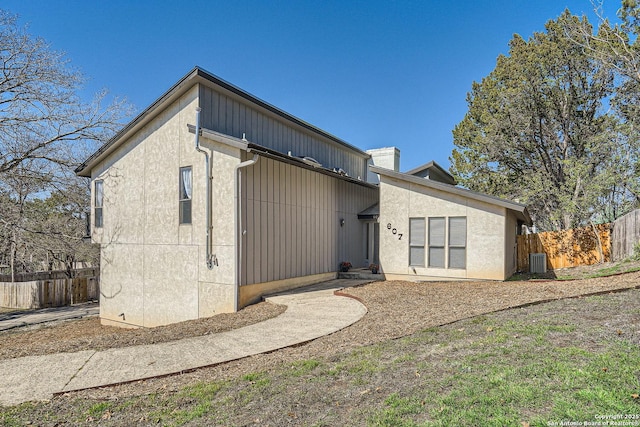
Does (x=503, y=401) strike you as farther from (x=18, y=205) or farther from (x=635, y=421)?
(x=18, y=205)

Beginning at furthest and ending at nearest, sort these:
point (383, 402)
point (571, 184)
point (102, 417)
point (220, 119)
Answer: point (571, 184), point (220, 119), point (102, 417), point (383, 402)

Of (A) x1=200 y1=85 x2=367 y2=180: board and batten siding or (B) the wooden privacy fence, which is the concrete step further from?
(B) the wooden privacy fence

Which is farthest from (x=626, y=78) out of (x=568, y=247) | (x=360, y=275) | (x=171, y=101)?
(x=171, y=101)

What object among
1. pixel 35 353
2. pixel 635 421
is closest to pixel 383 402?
pixel 635 421

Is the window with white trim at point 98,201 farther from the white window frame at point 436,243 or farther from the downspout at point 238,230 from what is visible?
the white window frame at point 436,243

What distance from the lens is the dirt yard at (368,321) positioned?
4.98 m

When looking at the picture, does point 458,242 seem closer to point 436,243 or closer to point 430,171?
point 436,243

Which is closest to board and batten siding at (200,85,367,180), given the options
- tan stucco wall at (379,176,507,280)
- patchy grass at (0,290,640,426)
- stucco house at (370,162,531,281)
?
stucco house at (370,162,531,281)

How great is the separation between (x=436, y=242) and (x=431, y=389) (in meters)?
8.61

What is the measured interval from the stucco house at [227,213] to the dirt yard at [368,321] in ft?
4.14

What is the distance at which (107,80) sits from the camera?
1609 centimetres

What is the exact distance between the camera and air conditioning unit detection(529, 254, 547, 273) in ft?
Answer: 51.1

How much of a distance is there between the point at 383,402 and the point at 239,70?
703 inches

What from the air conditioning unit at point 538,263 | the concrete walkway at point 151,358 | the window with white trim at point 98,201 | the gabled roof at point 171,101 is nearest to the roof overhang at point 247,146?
the gabled roof at point 171,101
